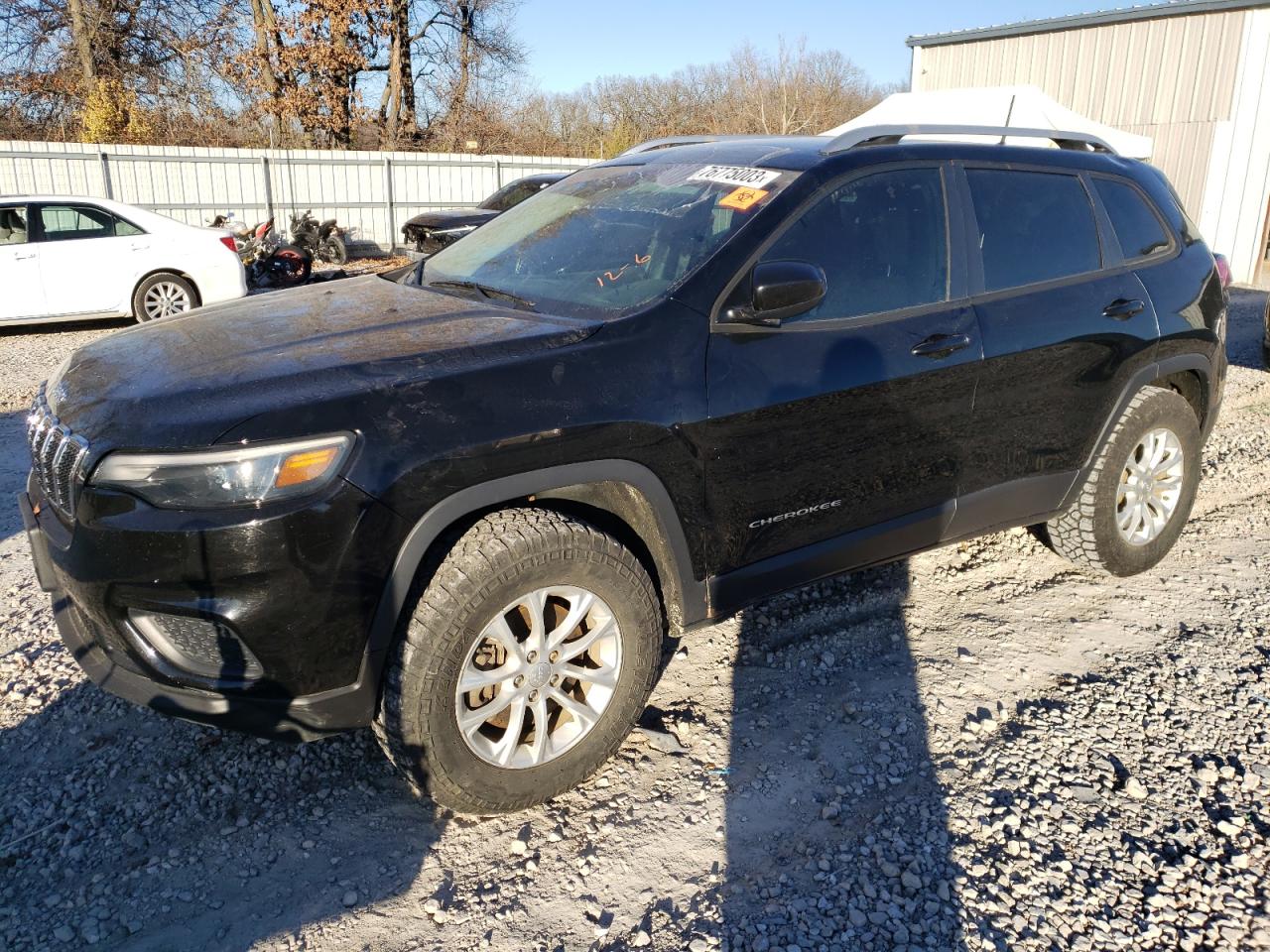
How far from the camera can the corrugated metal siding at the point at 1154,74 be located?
16.7 metres

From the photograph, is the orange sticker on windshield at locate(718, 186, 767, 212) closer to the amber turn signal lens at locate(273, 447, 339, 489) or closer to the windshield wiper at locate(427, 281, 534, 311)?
the windshield wiper at locate(427, 281, 534, 311)

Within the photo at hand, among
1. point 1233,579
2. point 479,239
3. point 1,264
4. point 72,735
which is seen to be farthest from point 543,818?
point 1,264

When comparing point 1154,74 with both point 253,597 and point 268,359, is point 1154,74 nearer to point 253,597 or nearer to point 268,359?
point 268,359

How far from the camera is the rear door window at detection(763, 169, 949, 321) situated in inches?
132

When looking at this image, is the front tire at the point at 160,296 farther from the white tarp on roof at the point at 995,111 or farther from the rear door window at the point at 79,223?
the white tarp on roof at the point at 995,111

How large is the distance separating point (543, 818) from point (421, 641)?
0.74m

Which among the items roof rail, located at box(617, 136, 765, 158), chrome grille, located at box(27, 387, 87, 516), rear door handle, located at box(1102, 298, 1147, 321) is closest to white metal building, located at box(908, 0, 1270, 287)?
rear door handle, located at box(1102, 298, 1147, 321)

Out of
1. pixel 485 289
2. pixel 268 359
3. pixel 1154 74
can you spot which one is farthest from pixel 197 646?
pixel 1154 74

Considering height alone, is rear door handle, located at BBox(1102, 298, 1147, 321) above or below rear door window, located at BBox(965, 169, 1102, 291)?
below

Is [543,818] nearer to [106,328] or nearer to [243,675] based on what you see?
[243,675]

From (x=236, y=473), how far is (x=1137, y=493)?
3.93m

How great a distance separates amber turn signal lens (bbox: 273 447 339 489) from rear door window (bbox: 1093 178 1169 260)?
3552 mm

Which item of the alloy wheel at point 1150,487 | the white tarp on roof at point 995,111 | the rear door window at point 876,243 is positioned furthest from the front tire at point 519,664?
the white tarp on roof at point 995,111

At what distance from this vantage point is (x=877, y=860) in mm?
2723
